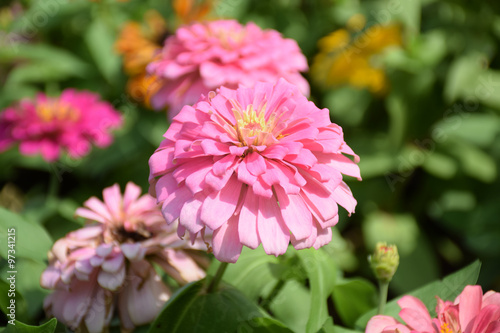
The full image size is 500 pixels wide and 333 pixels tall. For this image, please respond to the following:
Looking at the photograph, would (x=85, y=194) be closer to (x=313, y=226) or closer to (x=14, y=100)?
(x=14, y=100)

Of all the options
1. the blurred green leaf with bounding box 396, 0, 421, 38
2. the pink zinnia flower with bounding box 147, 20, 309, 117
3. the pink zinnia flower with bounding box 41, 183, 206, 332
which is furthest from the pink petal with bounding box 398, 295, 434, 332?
the blurred green leaf with bounding box 396, 0, 421, 38

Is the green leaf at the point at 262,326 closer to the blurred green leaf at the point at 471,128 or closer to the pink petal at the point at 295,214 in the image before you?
the pink petal at the point at 295,214

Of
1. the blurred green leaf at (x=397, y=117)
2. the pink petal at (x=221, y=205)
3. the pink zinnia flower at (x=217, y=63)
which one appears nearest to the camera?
the pink petal at (x=221, y=205)

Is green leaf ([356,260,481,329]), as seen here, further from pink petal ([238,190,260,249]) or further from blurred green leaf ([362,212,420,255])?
blurred green leaf ([362,212,420,255])

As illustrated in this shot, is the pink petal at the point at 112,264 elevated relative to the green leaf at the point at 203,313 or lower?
elevated

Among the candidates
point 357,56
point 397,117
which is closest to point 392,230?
point 397,117

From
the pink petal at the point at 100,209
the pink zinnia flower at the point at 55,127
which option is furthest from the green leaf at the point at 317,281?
the pink zinnia flower at the point at 55,127

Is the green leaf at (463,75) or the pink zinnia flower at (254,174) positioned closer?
the pink zinnia flower at (254,174)

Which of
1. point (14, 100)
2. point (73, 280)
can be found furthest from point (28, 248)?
point (14, 100)
